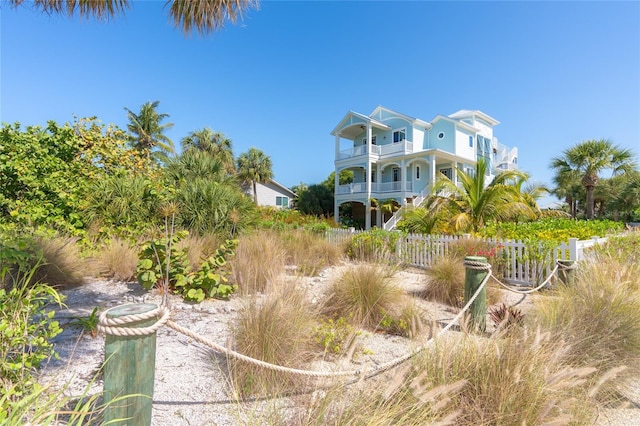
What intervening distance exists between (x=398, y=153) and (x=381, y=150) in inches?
70.4

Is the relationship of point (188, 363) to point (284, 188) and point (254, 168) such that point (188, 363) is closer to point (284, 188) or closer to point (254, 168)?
point (254, 168)

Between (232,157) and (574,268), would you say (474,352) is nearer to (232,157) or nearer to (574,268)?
(574,268)

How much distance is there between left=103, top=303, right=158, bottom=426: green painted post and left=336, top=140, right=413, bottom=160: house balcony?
2358 centimetres

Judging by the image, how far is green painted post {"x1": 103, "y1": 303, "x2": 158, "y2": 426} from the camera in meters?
1.39

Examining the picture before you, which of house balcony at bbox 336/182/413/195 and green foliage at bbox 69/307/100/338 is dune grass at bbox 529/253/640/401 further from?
house balcony at bbox 336/182/413/195

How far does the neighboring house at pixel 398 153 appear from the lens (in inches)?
926

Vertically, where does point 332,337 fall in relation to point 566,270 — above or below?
below

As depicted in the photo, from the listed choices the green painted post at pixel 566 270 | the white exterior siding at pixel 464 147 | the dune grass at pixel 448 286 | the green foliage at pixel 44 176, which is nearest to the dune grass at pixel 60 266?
the green foliage at pixel 44 176

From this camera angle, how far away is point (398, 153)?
2389 centimetres

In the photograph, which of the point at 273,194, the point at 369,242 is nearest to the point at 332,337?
the point at 369,242

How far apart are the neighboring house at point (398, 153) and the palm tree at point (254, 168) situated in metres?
13.4

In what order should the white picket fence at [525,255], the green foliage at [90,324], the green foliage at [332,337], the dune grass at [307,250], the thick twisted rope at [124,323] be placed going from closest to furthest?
1. the thick twisted rope at [124,323]
2. the green foliage at [332,337]
3. the green foliage at [90,324]
4. the white picket fence at [525,255]
5. the dune grass at [307,250]

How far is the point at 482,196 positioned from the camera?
1054 cm

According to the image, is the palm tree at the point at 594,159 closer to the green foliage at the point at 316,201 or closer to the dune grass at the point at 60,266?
the green foliage at the point at 316,201
